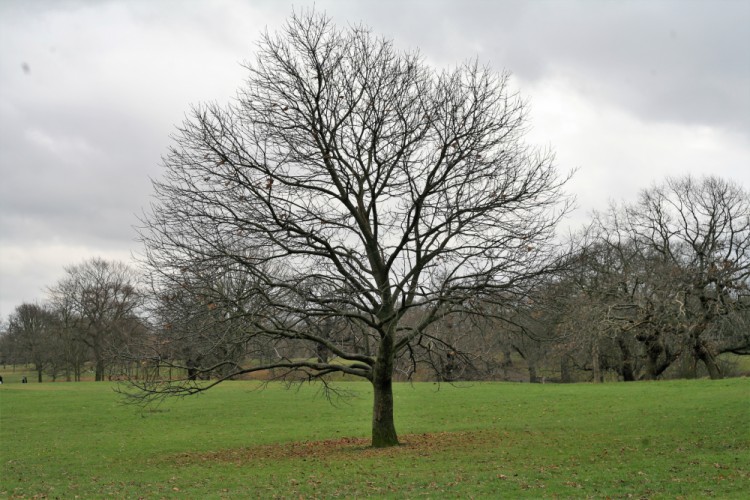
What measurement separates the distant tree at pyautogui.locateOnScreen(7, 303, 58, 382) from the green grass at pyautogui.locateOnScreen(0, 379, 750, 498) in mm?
40795

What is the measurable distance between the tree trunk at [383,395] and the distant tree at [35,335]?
62159 mm

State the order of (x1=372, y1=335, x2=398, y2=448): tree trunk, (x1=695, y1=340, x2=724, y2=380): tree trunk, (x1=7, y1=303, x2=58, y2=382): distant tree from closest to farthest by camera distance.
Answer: (x1=372, y1=335, x2=398, y2=448): tree trunk < (x1=695, y1=340, x2=724, y2=380): tree trunk < (x1=7, y1=303, x2=58, y2=382): distant tree

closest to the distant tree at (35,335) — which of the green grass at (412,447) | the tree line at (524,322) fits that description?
the tree line at (524,322)

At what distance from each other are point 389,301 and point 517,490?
6006 mm

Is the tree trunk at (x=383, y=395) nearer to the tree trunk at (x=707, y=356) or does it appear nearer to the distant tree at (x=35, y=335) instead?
the tree trunk at (x=707, y=356)

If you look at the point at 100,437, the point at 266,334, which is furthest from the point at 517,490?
the point at 100,437

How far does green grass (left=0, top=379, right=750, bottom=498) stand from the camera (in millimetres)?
12250

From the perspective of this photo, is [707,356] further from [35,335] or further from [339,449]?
[35,335]

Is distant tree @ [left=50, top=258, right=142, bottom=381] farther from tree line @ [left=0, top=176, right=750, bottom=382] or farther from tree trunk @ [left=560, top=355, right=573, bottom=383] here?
tree trunk @ [left=560, top=355, right=573, bottom=383]

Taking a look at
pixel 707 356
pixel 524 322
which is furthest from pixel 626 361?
pixel 524 322

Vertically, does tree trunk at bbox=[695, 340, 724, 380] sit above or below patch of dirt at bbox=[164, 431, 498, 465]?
above

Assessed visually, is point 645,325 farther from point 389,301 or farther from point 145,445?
point 145,445

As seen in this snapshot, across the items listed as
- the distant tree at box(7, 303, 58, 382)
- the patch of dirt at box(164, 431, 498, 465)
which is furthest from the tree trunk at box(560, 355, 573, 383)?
the distant tree at box(7, 303, 58, 382)

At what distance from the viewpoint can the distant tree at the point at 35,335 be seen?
72938 mm
